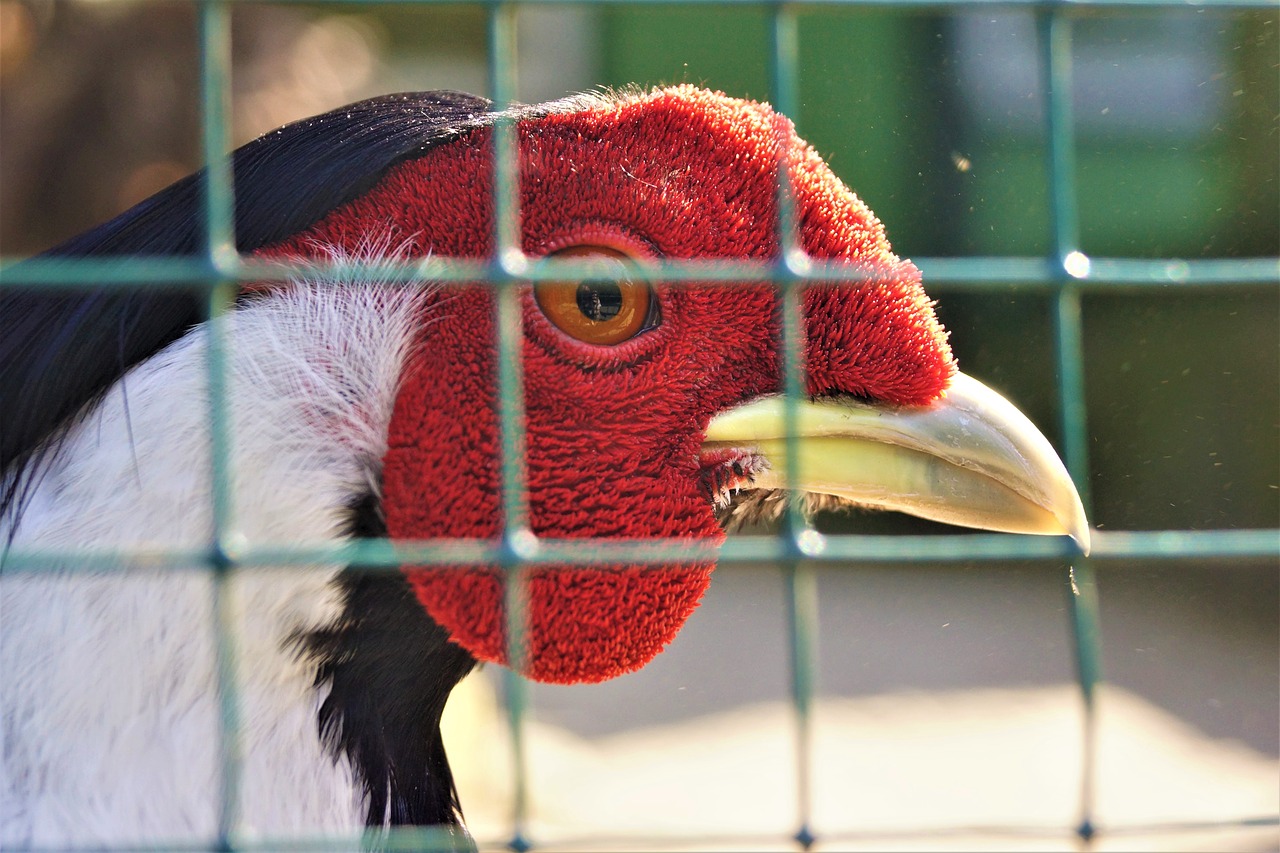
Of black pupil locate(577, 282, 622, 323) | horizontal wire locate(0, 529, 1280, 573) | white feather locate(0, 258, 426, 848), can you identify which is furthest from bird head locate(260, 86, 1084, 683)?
horizontal wire locate(0, 529, 1280, 573)

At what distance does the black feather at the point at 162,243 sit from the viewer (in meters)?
1.28

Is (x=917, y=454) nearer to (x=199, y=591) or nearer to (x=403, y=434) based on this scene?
(x=403, y=434)

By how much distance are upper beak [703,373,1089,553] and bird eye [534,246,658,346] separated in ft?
0.53

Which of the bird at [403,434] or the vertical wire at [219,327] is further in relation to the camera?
the bird at [403,434]

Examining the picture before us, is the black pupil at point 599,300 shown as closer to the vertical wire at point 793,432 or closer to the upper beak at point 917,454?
the upper beak at point 917,454

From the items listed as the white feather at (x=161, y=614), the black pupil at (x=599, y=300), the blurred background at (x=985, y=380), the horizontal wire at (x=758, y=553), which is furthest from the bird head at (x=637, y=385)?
the blurred background at (x=985, y=380)

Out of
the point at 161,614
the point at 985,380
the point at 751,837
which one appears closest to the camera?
the point at 751,837

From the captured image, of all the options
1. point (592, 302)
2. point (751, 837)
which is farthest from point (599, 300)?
point (751, 837)

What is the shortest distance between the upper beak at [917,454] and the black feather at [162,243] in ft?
1.58

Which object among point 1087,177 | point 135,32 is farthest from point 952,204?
point 135,32

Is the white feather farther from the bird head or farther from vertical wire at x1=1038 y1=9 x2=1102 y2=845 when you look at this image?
vertical wire at x1=1038 y1=9 x2=1102 y2=845

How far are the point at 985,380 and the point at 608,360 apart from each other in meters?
2.72

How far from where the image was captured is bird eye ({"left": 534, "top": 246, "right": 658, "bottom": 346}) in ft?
4.54

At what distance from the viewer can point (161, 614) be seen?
1254mm
